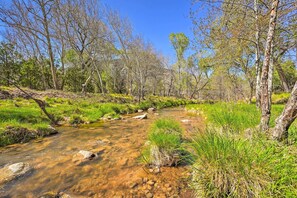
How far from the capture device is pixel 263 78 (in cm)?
318

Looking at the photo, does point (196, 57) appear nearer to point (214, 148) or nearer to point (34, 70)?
point (34, 70)

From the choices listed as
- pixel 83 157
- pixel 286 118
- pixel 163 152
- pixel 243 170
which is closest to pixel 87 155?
pixel 83 157

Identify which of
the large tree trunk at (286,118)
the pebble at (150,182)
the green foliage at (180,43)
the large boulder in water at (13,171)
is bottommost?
the pebble at (150,182)

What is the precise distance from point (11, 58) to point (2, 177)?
2638 centimetres

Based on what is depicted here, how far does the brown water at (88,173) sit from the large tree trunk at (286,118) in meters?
1.63

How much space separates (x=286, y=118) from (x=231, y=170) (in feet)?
4.17

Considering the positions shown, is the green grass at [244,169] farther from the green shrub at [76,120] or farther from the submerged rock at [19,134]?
the green shrub at [76,120]

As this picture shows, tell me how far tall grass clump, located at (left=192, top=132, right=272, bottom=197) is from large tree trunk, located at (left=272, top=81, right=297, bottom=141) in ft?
2.07

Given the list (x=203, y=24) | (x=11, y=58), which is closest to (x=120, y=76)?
(x=11, y=58)

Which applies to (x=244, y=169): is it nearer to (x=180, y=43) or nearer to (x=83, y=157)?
(x=83, y=157)

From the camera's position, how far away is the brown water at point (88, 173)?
254 centimetres

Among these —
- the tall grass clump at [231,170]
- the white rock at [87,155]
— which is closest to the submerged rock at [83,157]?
the white rock at [87,155]

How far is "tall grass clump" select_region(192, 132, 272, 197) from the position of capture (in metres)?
1.81

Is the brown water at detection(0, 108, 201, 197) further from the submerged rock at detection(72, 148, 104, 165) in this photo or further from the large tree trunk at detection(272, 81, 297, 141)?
the large tree trunk at detection(272, 81, 297, 141)
